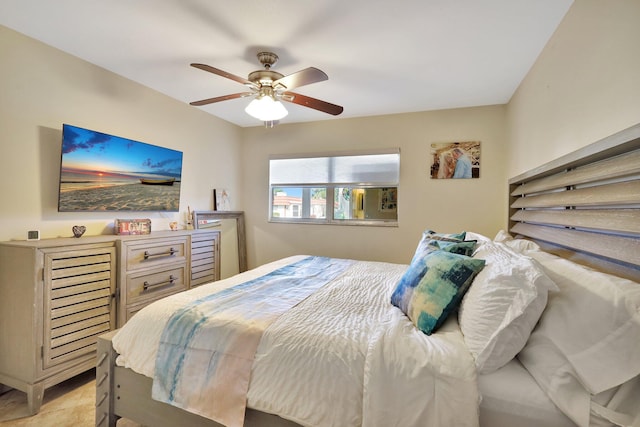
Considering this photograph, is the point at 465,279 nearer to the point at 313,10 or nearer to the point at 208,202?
the point at 313,10

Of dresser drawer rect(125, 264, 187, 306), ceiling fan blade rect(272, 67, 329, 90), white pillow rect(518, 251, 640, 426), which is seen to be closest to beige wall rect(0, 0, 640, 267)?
dresser drawer rect(125, 264, 187, 306)

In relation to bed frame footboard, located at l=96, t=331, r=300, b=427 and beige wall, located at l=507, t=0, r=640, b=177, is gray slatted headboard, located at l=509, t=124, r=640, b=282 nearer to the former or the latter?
beige wall, located at l=507, t=0, r=640, b=177

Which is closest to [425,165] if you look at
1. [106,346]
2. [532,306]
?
[532,306]

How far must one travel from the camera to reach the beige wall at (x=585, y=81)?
111 cm

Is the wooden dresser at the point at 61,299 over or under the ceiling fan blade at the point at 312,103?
under

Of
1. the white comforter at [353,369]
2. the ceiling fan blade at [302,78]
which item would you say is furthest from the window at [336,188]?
the white comforter at [353,369]

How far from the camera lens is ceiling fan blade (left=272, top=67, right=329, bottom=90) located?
1.74 meters

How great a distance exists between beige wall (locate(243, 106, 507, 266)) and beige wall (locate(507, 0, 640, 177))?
2.80 ft

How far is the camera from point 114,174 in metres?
2.51

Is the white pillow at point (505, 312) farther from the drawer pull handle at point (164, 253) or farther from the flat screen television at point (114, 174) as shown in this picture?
the flat screen television at point (114, 174)

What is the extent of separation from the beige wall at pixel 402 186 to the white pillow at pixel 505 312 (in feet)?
7.40

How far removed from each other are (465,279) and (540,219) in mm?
937

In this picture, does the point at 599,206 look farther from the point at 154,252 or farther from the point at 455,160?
the point at 154,252

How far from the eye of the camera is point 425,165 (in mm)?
3340
